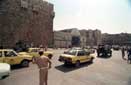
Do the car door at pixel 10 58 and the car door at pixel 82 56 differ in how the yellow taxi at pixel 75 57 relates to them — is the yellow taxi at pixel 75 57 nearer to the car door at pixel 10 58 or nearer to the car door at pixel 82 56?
the car door at pixel 82 56

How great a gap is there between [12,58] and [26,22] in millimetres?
42765

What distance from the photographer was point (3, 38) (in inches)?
1877

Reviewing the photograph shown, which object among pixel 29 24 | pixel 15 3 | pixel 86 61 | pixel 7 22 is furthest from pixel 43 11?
pixel 86 61

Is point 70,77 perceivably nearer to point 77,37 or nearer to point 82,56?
point 82,56

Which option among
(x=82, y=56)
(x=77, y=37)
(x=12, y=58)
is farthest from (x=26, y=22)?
(x=77, y=37)

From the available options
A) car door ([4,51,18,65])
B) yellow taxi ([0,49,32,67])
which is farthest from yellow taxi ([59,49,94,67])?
car door ([4,51,18,65])

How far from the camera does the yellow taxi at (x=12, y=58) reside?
42.9 feet

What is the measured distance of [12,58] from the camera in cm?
1365

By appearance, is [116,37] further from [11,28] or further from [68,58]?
[68,58]

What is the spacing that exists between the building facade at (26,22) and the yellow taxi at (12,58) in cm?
3228

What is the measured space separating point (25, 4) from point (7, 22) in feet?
30.5

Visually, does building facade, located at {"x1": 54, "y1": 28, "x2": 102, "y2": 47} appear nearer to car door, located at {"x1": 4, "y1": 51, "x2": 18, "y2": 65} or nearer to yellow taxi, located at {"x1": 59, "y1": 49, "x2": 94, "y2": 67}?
yellow taxi, located at {"x1": 59, "y1": 49, "x2": 94, "y2": 67}

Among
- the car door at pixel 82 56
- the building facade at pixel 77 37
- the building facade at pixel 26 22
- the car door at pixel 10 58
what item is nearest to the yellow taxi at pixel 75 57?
the car door at pixel 82 56

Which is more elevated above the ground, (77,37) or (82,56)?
(77,37)
